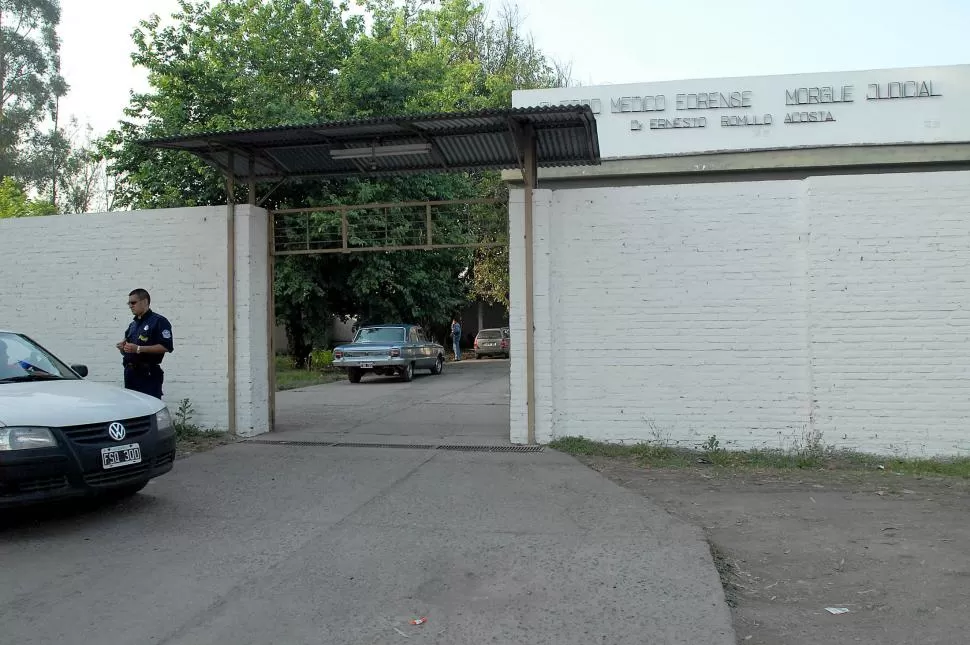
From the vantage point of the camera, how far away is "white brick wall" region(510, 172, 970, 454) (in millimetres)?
8086

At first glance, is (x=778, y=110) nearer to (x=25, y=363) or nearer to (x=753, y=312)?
(x=753, y=312)

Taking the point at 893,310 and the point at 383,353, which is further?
the point at 383,353

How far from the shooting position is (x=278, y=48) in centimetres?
2234

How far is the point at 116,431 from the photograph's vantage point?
5785 mm

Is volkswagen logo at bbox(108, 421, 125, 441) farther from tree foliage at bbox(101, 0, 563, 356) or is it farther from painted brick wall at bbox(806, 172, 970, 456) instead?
tree foliage at bbox(101, 0, 563, 356)

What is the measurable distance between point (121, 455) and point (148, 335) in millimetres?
2794

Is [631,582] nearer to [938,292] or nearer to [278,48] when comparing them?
[938,292]

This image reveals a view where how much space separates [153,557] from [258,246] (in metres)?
5.52

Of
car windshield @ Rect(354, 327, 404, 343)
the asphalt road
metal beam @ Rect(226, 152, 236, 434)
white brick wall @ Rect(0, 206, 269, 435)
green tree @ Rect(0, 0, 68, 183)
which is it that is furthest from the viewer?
green tree @ Rect(0, 0, 68, 183)

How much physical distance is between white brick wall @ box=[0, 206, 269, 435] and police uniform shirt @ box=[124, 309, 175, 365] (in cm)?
133

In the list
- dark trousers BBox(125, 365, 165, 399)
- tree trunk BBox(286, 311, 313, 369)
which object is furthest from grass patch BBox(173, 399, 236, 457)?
tree trunk BBox(286, 311, 313, 369)

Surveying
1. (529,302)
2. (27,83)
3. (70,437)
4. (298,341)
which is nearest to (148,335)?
(70,437)

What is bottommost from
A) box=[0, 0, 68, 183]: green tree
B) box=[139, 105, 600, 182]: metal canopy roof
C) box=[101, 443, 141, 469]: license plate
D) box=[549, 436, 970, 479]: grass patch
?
box=[549, 436, 970, 479]: grass patch

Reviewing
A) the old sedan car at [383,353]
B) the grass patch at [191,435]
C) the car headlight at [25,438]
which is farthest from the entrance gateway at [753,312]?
the old sedan car at [383,353]
